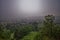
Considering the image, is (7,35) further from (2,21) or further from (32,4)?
(32,4)

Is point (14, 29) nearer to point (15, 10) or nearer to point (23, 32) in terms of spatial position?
point (23, 32)

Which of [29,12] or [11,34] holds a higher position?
[29,12]

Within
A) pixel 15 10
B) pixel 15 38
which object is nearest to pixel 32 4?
pixel 15 10

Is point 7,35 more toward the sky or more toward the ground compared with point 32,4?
more toward the ground

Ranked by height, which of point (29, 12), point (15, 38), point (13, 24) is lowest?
point (15, 38)

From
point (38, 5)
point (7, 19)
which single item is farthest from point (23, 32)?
Answer: point (38, 5)
